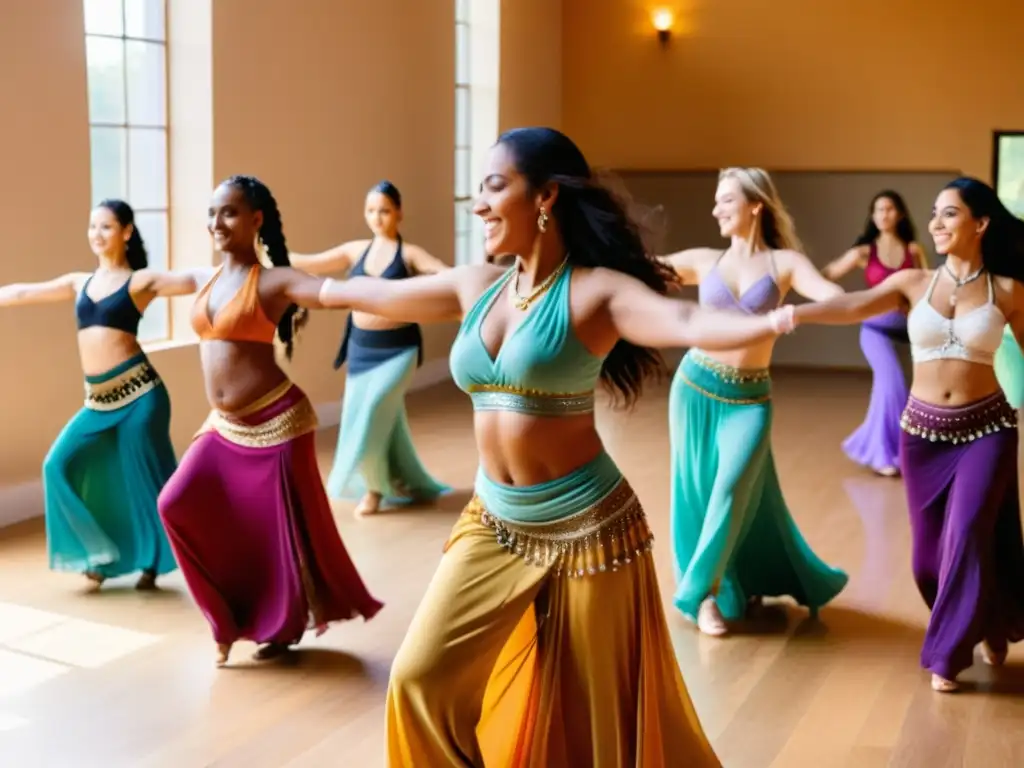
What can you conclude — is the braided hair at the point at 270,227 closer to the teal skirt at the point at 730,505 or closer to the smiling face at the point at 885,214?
the teal skirt at the point at 730,505

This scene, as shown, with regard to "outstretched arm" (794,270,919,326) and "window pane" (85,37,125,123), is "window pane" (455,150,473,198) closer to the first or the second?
"window pane" (85,37,125,123)

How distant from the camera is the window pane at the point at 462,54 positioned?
11.9 metres

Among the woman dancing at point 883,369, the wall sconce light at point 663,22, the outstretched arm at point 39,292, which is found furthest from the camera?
the wall sconce light at point 663,22

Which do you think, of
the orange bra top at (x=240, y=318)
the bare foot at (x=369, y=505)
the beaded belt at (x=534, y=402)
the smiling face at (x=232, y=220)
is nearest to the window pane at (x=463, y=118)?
the bare foot at (x=369, y=505)

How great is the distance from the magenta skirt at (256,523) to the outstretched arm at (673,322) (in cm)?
185

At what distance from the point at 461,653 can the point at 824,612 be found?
9.08ft

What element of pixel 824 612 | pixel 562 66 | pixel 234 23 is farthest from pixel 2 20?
pixel 562 66

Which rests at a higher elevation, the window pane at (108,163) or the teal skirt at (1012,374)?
the window pane at (108,163)

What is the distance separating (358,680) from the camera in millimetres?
4406

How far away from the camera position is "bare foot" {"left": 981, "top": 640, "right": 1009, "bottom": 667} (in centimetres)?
459

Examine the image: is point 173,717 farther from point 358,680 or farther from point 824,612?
point 824,612

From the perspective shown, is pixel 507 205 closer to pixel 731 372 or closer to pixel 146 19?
pixel 731 372

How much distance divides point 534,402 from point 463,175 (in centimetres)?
928

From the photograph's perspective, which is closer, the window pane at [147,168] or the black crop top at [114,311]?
the black crop top at [114,311]
